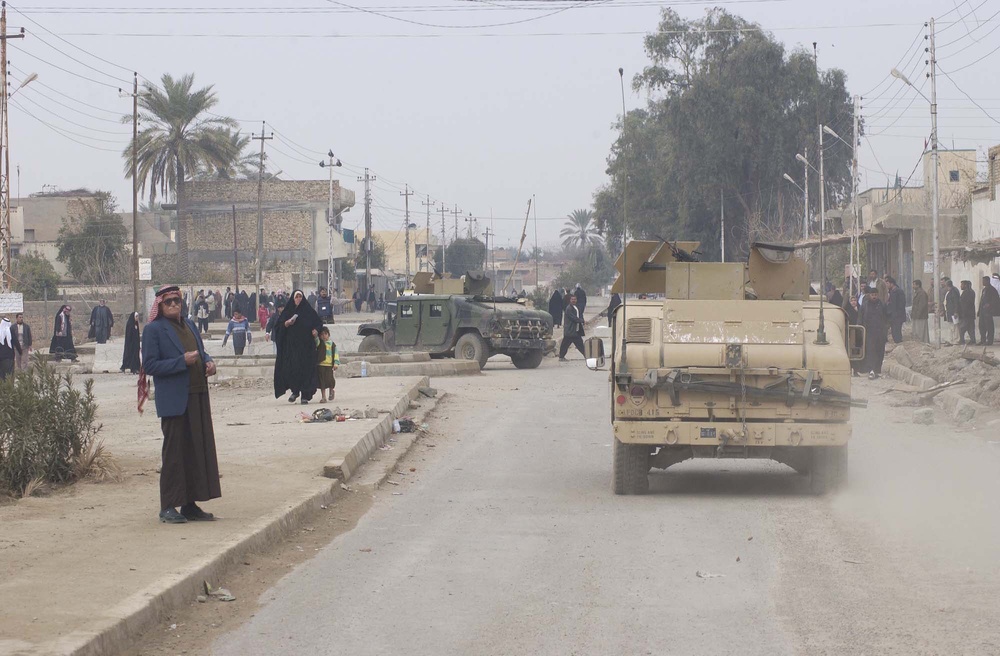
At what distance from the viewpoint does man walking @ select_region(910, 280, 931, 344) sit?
102ft

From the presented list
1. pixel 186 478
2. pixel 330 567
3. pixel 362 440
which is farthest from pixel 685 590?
pixel 362 440

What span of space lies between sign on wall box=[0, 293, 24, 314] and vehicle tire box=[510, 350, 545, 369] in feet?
35.9

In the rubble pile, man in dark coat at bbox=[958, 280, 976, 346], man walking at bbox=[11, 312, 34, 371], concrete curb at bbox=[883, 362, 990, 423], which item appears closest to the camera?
concrete curb at bbox=[883, 362, 990, 423]

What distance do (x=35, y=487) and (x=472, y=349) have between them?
18514 millimetres

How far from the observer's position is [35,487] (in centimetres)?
1038

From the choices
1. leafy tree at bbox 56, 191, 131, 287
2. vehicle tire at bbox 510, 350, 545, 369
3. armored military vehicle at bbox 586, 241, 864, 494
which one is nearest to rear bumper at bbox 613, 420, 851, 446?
armored military vehicle at bbox 586, 241, 864, 494

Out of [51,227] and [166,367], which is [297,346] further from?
[51,227]

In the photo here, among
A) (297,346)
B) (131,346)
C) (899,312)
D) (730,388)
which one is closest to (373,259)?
(131,346)

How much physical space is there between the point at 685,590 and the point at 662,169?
198ft

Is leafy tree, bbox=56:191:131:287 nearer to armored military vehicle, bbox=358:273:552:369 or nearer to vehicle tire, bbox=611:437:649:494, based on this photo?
armored military vehicle, bbox=358:273:552:369

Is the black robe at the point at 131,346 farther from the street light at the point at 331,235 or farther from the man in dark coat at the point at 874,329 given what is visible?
the street light at the point at 331,235

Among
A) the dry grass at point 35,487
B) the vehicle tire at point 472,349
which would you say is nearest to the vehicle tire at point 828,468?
the dry grass at point 35,487

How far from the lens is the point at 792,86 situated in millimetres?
63156

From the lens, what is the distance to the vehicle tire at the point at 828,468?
10.6 metres
